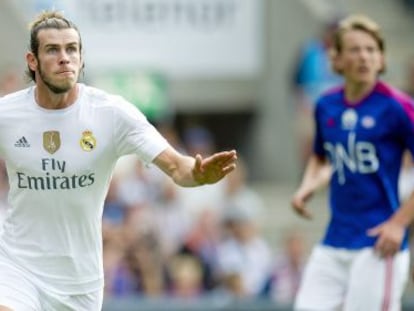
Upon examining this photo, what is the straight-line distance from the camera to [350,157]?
1069cm

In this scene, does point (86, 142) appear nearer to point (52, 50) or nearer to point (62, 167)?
point (62, 167)

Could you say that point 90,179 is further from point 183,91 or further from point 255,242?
point 183,91

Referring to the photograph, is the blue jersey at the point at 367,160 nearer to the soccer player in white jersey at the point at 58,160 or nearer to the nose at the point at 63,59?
the soccer player in white jersey at the point at 58,160

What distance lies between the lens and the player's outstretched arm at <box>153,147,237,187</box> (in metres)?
8.66

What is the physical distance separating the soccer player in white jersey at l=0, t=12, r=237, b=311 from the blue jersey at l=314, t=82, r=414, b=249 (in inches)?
74.2

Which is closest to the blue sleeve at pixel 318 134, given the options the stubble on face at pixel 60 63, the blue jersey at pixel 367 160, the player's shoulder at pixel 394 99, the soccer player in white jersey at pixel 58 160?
the blue jersey at pixel 367 160

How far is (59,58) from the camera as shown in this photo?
9.05m

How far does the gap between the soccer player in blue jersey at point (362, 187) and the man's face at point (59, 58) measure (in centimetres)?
234

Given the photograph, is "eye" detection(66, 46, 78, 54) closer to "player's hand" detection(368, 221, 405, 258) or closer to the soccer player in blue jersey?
the soccer player in blue jersey

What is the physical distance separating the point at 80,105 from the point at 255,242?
7.11 m

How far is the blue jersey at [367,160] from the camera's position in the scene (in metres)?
10.6

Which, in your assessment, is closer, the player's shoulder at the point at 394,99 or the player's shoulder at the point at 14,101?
the player's shoulder at the point at 14,101

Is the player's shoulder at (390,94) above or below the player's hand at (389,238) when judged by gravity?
above

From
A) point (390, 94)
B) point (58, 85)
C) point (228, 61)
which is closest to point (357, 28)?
point (390, 94)
